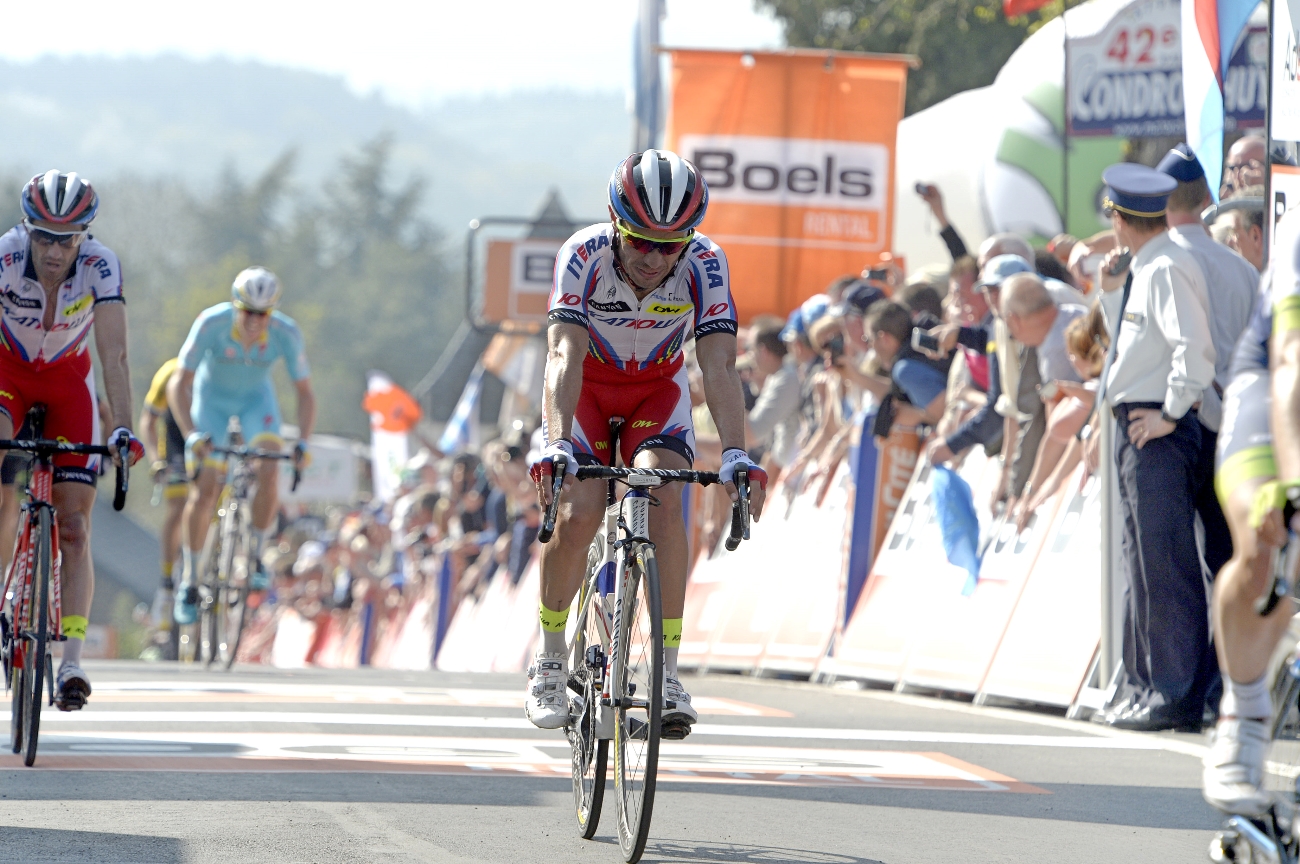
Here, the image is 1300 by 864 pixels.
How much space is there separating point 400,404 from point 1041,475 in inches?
1279

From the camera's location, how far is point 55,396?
347 inches

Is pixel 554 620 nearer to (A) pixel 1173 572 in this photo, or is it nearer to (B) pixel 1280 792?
(B) pixel 1280 792

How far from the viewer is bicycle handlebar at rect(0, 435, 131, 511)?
818 cm

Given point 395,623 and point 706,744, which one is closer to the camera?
point 706,744

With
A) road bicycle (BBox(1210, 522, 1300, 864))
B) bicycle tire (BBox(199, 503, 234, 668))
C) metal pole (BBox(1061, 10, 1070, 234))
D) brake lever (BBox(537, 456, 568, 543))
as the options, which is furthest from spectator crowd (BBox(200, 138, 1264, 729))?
road bicycle (BBox(1210, 522, 1300, 864))

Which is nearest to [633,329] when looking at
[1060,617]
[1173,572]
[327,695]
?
[1173,572]

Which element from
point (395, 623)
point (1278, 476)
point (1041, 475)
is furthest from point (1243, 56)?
point (395, 623)

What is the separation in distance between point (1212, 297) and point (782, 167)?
1047cm

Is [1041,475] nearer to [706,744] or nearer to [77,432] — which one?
[706,744]

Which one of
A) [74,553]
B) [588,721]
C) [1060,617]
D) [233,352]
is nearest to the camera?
[588,721]

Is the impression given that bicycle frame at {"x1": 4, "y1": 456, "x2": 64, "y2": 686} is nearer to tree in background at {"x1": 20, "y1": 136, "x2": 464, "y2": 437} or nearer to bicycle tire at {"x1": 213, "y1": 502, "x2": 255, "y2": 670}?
bicycle tire at {"x1": 213, "y1": 502, "x2": 255, "y2": 670}

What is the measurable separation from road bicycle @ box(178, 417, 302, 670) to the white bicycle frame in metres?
8.16

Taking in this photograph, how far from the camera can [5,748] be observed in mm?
8539

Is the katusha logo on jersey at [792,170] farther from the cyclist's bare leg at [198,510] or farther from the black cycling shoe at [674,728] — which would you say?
the black cycling shoe at [674,728]
